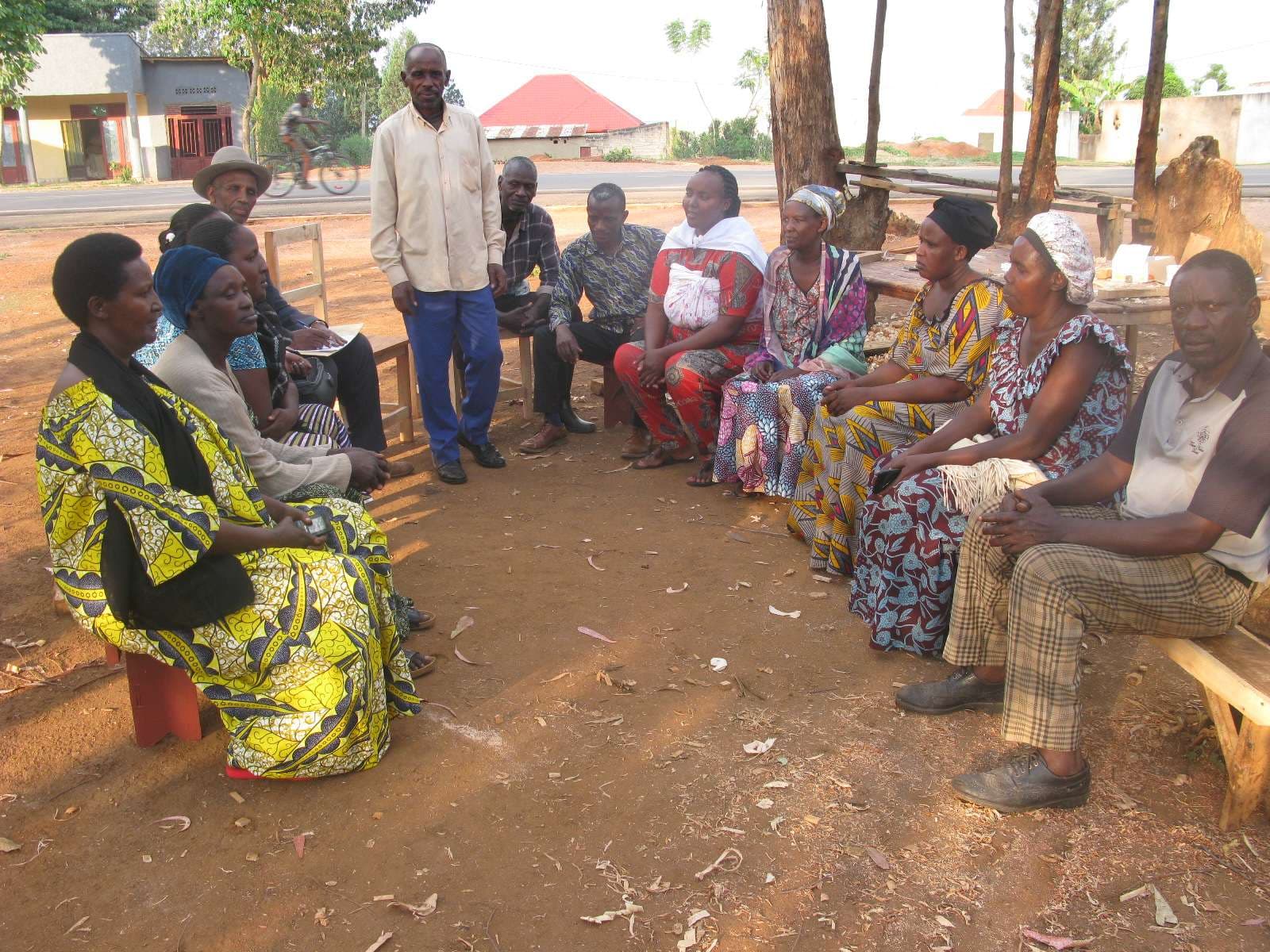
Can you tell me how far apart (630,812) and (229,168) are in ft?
11.6

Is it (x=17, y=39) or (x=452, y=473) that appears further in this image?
(x=17, y=39)

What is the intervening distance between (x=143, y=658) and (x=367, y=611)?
2.25ft

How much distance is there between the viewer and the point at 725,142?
130ft

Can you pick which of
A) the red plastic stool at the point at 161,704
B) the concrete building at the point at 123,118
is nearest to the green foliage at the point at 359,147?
the concrete building at the point at 123,118

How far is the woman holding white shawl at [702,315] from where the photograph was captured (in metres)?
5.45

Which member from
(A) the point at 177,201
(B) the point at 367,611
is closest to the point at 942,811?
(B) the point at 367,611

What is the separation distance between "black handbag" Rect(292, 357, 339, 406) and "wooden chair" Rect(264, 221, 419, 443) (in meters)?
0.63

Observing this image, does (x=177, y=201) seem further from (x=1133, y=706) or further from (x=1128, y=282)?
(x=1133, y=706)

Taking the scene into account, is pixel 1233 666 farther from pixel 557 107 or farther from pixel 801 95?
pixel 557 107

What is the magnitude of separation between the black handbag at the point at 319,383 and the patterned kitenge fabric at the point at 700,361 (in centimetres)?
156

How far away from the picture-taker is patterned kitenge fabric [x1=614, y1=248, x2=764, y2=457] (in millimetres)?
5438

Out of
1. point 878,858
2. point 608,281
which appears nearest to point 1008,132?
point 608,281

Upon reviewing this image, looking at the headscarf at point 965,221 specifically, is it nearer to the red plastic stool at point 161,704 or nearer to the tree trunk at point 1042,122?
the red plastic stool at point 161,704

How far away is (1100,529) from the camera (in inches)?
112
